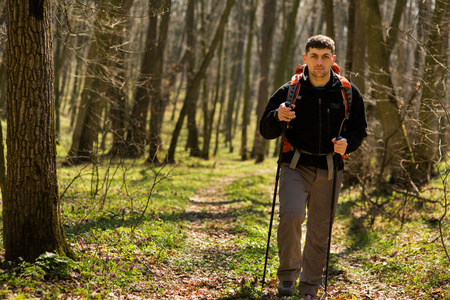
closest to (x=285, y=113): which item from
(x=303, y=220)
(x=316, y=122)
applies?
(x=316, y=122)

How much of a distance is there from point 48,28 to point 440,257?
5858mm

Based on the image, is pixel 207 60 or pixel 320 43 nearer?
pixel 320 43

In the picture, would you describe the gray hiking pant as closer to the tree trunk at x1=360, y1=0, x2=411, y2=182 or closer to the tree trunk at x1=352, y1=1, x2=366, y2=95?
the tree trunk at x1=360, y1=0, x2=411, y2=182

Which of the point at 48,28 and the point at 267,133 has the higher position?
the point at 48,28

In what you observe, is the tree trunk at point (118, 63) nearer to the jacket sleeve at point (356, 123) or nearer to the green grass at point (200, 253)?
the green grass at point (200, 253)

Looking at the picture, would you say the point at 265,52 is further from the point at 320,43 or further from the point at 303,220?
the point at 303,220

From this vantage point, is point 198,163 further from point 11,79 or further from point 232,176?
point 11,79

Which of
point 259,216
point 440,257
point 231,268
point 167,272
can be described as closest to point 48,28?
point 167,272

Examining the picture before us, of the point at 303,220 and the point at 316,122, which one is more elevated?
the point at 316,122

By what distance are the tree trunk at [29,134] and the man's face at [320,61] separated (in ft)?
8.63

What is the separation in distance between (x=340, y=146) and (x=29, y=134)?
3.04 meters

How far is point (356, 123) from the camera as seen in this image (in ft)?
15.2

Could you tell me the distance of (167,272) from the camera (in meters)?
5.39

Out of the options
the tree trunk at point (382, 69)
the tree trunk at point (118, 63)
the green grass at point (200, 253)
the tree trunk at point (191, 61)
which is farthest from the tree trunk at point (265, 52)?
the green grass at point (200, 253)
